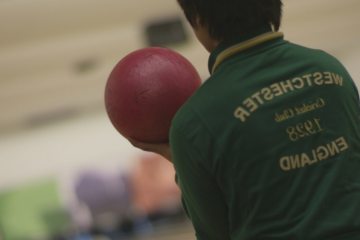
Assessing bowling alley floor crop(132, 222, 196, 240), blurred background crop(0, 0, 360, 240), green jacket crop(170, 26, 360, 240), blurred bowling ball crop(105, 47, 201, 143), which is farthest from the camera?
bowling alley floor crop(132, 222, 196, 240)

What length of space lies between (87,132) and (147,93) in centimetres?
611

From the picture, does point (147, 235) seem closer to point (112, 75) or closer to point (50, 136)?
point (50, 136)

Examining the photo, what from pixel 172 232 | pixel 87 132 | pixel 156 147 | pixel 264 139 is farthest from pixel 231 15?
pixel 87 132

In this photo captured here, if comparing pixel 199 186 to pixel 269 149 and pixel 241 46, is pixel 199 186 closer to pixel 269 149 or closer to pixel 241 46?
pixel 269 149

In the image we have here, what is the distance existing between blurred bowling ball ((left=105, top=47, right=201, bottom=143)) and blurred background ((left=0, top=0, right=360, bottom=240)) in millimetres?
3946

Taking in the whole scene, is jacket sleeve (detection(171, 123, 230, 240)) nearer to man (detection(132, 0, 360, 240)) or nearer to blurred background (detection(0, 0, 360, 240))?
man (detection(132, 0, 360, 240))

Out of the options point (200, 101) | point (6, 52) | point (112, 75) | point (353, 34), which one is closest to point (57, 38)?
point (6, 52)

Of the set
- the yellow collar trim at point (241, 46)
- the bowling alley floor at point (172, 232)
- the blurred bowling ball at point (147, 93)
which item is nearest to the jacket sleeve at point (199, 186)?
the yellow collar trim at point (241, 46)

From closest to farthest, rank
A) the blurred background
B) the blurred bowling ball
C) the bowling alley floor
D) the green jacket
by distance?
the green jacket → the blurred bowling ball → the blurred background → the bowling alley floor

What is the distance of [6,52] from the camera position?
216 inches

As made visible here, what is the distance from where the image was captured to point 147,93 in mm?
1462

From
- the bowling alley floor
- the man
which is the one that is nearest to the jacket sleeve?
the man

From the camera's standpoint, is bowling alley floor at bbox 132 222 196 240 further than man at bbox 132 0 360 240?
Yes

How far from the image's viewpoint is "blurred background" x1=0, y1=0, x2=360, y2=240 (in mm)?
5711
